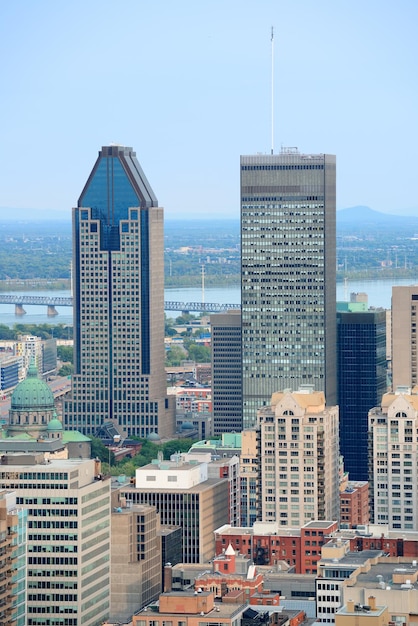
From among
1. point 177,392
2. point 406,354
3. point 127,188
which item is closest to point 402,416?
point 406,354

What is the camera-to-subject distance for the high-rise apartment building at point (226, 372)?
6309 inches

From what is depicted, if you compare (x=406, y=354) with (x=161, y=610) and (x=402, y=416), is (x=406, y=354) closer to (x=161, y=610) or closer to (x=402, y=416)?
(x=402, y=416)

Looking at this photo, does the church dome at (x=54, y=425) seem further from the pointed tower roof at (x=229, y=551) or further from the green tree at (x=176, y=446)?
the pointed tower roof at (x=229, y=551)

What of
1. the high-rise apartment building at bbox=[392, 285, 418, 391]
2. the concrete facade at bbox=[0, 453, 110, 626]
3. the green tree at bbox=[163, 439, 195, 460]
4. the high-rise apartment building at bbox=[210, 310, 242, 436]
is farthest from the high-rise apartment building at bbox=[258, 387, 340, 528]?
the high-rise apartment building at bbox=[210, 310, 242, 436]

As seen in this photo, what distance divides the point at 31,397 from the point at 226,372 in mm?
17404

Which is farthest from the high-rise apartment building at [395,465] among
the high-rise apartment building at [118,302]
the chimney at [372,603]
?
the high-rise apartment building at [118,302]

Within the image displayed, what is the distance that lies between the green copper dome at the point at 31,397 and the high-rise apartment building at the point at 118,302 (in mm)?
25493

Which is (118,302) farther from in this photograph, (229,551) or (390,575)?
(390,575)

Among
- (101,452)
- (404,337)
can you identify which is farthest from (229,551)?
(101,452)

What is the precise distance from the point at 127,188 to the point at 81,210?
3.64 meters

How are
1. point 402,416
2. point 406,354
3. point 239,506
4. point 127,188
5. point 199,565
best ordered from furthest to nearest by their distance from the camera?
point 127,188 → point 406,354 → point 239,506 → point 402,416 → point 199,565

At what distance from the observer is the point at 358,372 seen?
152m

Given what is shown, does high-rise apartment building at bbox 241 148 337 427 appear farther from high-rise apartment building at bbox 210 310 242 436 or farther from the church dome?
the church dome

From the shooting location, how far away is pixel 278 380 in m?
149
